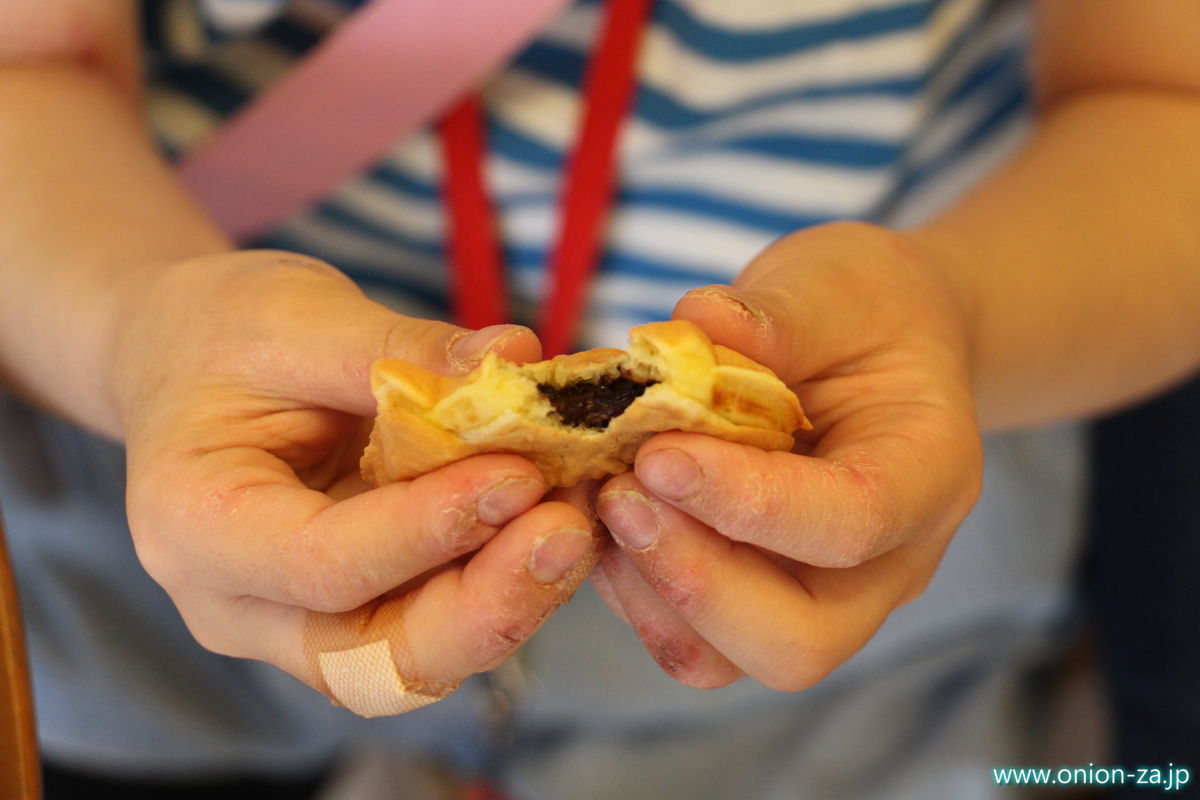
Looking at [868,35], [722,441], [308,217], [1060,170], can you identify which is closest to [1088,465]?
[1060,170]

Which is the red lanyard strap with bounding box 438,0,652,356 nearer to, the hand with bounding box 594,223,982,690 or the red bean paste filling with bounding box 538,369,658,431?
the hand with bounding box 594,223,982,690

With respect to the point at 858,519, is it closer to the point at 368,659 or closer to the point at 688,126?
the point at 368,659

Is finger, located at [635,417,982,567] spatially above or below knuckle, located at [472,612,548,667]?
above

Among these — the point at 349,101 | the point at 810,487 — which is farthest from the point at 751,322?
the point at 349,101

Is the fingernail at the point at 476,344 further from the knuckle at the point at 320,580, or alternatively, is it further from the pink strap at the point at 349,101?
the pink strap at the point at 349,101

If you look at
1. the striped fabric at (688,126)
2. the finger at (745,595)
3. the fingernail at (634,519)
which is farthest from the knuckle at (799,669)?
the striped fabric at (688,126)

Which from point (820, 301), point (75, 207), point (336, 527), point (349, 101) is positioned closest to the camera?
point (336, 527)

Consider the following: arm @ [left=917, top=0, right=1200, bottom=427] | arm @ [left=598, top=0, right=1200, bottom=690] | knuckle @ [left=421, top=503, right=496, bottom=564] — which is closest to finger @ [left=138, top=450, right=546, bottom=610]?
knuckle @ [left=421, top=503, right=496, bottom=564]
